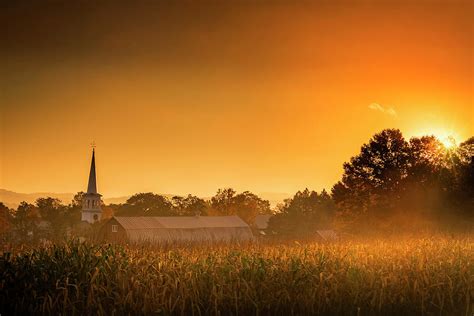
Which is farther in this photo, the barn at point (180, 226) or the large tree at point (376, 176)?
the barn at point (180, 226)

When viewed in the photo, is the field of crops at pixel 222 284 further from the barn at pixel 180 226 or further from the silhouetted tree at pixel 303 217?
the barn at pixel 180 226

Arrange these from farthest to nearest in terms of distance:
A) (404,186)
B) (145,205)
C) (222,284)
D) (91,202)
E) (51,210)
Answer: (91,202) → (145,205) → (51,210) → (404,186) → (222,284)

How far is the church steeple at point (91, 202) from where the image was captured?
501 feet

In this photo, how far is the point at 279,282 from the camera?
48.9ft

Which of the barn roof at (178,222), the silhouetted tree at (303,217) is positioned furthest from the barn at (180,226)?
the silhouetted tree at (303,217)

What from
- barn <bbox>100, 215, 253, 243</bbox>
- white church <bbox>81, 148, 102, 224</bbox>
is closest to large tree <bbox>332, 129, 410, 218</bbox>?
barn <bbox>100, 215, 253, 243</bbox>

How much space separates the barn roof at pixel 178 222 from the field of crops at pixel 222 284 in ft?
260

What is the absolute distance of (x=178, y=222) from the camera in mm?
105000

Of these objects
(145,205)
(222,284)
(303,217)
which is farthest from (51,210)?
(222,284)

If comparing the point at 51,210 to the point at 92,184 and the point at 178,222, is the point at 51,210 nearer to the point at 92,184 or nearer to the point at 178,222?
the point at 178,222

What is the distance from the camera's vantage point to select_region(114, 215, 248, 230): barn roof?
3819 inches

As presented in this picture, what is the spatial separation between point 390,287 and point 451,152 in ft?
143

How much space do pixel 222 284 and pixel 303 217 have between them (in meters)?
68.6

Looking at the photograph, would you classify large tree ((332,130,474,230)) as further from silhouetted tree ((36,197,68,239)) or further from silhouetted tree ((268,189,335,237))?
silhouetted tree ((36,197,68,239))
